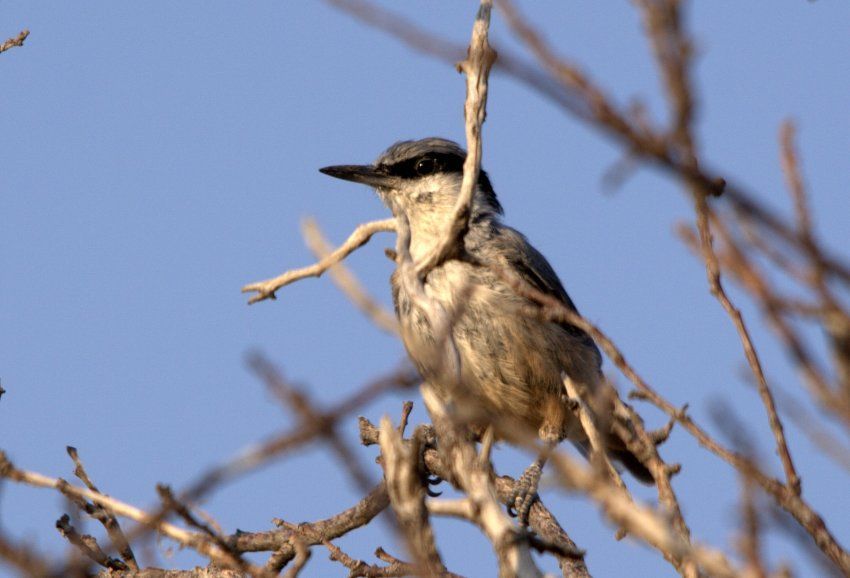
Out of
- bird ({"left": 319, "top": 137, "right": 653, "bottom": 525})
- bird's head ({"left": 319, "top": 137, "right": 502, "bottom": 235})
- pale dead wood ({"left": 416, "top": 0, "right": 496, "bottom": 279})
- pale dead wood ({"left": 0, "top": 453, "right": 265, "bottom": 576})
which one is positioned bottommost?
pale dead wood ({"left": 0, "top": 453, "right": 265, "bottom": 576})

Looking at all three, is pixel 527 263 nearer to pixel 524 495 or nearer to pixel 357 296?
pixel 524 495

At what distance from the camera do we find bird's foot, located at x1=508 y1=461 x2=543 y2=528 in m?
5.53

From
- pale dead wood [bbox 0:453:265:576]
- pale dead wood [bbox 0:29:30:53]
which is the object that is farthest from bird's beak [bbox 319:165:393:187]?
pale dead wood [bbox 0:453:265:576]

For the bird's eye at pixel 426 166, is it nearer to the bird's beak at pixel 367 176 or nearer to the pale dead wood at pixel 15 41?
the bird's beak at pixel 367 176

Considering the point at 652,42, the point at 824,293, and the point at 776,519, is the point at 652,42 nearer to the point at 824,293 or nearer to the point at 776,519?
the point at 824,293

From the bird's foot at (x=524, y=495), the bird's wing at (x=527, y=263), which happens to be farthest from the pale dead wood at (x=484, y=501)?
the bird's wing at (x=527, y=263)

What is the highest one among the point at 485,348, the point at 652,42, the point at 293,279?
the point at 485,348

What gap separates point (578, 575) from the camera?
4.49 metres

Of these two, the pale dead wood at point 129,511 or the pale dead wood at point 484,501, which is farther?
the pale dead wood at point 129,511

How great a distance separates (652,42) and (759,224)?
0.84 feet

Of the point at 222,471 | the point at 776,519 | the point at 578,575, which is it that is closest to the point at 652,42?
the point at 776,519

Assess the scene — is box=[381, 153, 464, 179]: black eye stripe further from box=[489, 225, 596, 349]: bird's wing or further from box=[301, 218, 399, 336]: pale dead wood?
box=[301, 218, 399, 336]: pale dead wood

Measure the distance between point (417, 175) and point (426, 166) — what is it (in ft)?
0.29

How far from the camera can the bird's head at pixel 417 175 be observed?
6.59 metres
